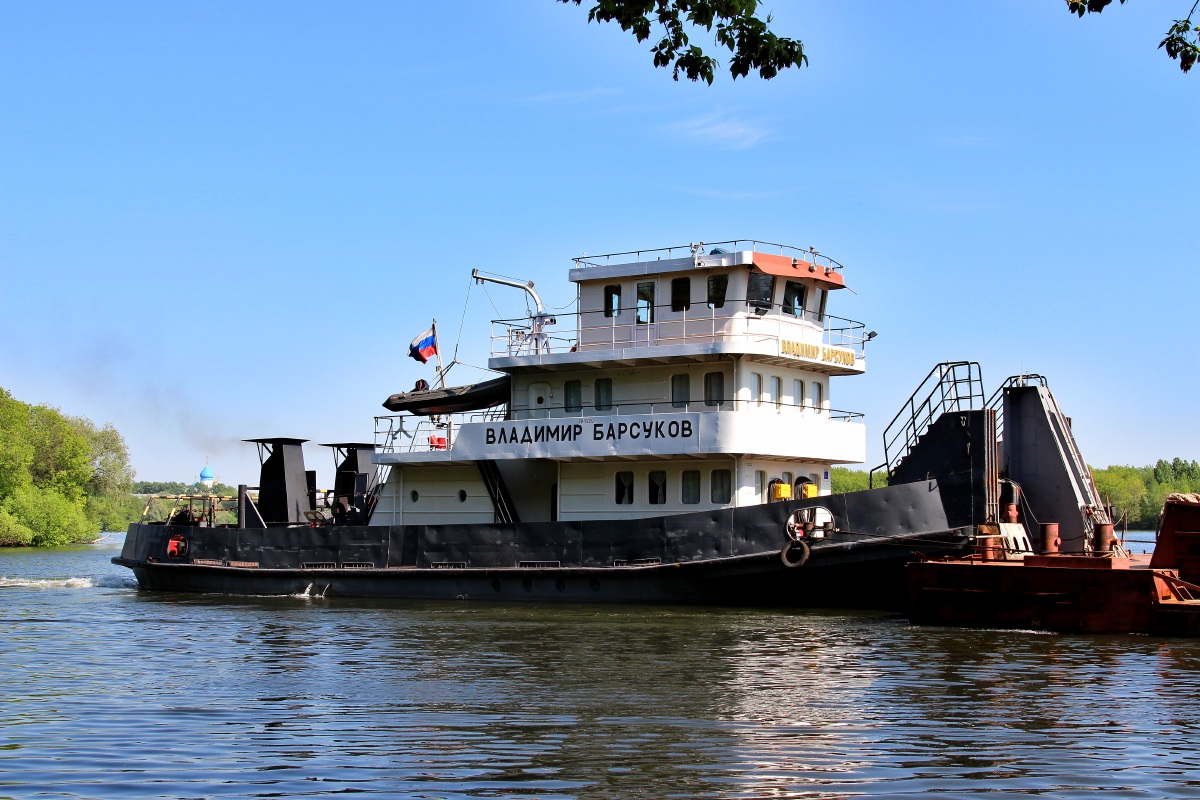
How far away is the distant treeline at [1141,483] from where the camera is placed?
84562mm

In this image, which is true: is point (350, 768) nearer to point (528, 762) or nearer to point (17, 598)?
point (528, 762)

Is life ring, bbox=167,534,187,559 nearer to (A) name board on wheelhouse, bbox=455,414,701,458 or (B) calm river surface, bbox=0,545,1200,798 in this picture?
(B) calm river surface, bbox=0,545,1200,798

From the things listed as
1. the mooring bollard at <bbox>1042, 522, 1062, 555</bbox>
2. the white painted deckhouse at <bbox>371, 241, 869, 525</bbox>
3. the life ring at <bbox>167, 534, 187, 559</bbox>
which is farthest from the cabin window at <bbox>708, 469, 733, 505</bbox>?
the life ring at <bbox>167, 534, 187, 559</bbox>

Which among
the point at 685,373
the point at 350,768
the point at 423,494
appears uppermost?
the point at 685,373

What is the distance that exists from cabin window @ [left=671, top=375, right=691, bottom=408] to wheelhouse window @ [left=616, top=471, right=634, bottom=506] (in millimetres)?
1505

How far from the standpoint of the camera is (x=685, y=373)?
21.2 meters

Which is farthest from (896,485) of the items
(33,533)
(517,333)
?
(33,533)

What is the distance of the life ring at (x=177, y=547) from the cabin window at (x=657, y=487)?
34.6ft

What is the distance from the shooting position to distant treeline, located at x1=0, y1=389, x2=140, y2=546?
59031mm

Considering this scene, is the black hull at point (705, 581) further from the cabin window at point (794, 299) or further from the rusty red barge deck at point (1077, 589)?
the cabin window at point (794, 299)

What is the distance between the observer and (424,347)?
982 inches

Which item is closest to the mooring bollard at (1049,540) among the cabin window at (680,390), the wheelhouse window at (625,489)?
the cabin window at (680,390)

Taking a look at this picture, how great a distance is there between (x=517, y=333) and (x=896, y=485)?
739 cm

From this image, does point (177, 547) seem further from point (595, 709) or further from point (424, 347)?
point (595, 709)
